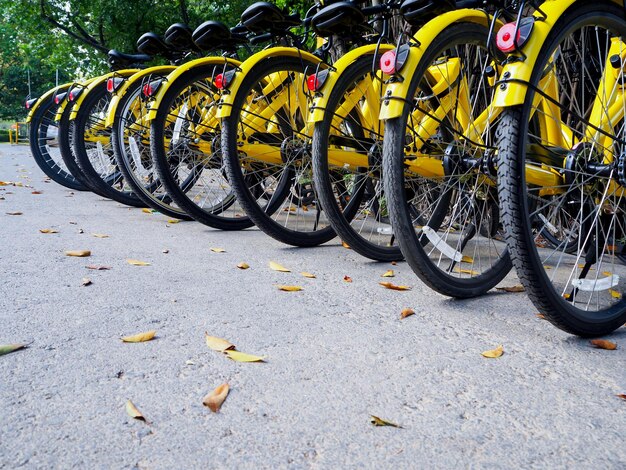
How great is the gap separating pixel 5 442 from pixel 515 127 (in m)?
1.82

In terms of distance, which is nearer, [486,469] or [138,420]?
[486,469]

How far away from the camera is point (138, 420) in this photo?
1652mm

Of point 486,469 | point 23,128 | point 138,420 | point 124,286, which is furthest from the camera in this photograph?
point 23,128

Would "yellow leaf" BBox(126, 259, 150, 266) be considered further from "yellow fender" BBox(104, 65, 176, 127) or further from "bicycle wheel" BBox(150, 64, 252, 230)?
"yellow fender" BBox(104, 65, 176, 127)

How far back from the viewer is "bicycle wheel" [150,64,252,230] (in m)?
4.69

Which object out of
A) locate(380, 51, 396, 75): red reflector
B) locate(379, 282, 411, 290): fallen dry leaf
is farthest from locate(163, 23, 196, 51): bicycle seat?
locate(379, 282, 411, 290): fallen dry leaf

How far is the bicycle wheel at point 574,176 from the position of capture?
2.24 meters

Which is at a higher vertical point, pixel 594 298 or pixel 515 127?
pixel 515 127

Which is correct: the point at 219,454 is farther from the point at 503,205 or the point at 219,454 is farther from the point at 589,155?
the point at 589,155

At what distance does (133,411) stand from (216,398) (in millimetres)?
223

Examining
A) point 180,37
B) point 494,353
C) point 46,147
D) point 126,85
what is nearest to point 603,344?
point 494,353

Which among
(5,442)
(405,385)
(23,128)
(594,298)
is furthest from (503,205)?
(23,128)

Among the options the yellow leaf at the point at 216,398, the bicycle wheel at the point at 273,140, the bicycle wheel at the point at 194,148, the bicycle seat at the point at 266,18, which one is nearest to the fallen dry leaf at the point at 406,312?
the yellow leaf at the point at 216,398

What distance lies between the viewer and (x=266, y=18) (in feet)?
12.8
